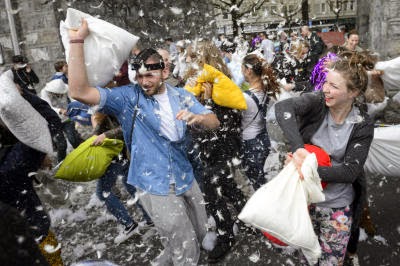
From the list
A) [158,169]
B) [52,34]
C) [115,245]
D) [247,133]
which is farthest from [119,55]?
[52,34]

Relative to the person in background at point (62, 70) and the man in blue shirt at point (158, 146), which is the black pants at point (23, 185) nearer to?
the man in blue shirt at point (158, 146)

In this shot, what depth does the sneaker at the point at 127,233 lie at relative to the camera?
3.91 meters

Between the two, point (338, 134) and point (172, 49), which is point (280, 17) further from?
point (338, 134)

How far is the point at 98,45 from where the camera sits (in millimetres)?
2369

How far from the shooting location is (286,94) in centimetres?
502

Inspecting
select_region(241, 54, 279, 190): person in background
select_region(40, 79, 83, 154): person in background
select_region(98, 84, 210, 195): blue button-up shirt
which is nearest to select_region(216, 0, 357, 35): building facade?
select_region(40, 79, 83, 154): person in background

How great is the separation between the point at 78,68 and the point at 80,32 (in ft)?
0.74

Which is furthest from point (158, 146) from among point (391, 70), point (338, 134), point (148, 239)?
point (391, 70)

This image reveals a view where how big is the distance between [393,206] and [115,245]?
2.97m

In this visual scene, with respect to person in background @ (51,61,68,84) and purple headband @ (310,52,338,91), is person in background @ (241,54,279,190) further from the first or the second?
person in background @ (51,61,68,84)

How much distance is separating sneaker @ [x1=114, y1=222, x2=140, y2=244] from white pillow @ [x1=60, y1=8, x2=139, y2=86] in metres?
2.00

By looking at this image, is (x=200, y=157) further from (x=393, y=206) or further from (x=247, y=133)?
→ (x=393, y=206)

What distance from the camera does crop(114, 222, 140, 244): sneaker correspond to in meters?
3.91

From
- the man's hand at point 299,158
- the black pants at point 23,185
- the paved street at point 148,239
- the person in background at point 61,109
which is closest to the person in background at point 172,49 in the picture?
the person in background at point 61,109
